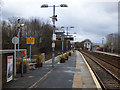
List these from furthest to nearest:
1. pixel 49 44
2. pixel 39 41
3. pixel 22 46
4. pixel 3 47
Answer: pixel 49 44, pixel 39 41, pixel 22 46, pixel 3 47

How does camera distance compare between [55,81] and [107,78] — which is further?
[107,78]

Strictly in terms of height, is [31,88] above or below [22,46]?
below

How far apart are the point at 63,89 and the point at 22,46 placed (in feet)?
64.0

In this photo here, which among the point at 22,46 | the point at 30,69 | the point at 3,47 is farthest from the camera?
the point at 22,46

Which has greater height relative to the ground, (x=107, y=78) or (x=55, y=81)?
(x=55, y=81)

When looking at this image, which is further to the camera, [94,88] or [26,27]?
[26,27]

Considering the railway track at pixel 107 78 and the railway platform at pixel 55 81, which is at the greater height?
the railway platform at pixel 55 81

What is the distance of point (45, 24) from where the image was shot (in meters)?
47.8

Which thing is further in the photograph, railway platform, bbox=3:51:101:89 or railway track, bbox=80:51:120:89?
railway track, bbox=80:51:120:89

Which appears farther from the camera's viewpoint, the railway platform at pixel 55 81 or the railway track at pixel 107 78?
the railway track at pixel 107 78

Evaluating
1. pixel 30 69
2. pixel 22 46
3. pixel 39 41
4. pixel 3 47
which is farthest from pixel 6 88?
pixel 39 41

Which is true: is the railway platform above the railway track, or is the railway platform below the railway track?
above

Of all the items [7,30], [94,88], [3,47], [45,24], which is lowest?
[94,88]

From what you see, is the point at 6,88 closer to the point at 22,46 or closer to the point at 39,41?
the point at 22,46
